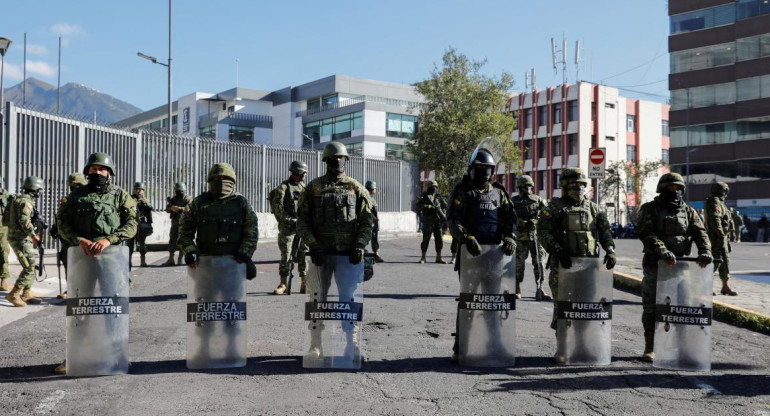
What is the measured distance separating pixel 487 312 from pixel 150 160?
58.6 ft

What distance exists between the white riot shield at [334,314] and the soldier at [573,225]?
2.09 metres

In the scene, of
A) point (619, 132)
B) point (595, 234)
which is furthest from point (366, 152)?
point (595, 234)

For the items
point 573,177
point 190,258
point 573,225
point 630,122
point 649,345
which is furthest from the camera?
point 630,122

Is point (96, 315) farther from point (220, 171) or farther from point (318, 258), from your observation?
point (318, 258)

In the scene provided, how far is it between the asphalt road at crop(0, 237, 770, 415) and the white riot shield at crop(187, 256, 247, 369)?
0.16m

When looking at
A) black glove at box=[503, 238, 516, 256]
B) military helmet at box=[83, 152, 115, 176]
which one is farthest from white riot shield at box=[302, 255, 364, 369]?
military helmet at box=[83, 152, 115, 176]

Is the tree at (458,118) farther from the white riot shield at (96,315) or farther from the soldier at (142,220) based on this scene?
the white riot shield at (96,315)

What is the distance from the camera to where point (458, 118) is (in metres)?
36.9

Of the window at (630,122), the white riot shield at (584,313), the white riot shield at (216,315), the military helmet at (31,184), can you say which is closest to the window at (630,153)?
the window at (630,122)

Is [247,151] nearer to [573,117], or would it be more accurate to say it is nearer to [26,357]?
[26,357]

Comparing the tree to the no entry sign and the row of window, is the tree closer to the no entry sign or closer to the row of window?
the no entry sign

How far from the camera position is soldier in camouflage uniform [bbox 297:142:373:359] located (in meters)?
6.77

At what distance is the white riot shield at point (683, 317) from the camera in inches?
262

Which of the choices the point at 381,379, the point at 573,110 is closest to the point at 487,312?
the point at 381,379
